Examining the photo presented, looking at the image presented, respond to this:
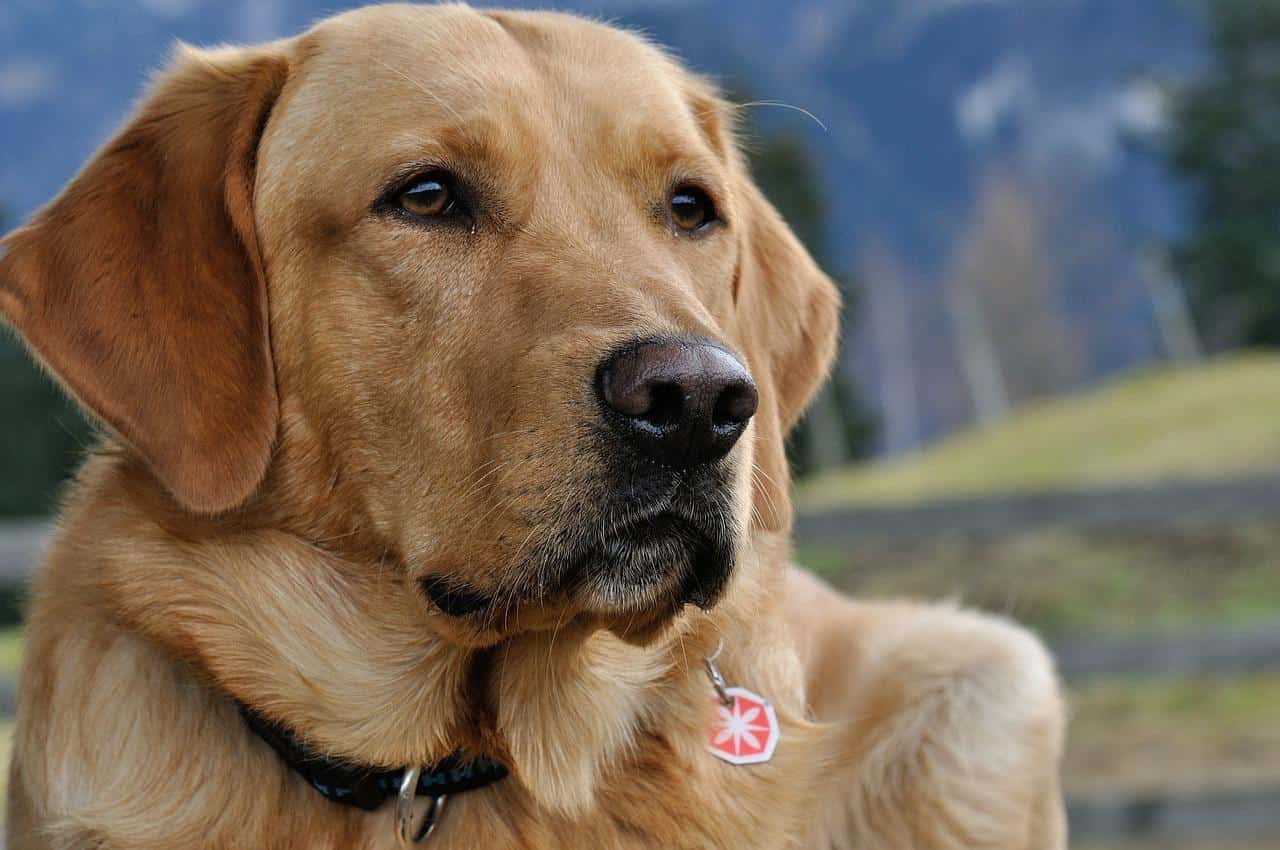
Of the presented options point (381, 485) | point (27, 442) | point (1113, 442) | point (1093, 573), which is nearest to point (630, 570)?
point (381, 485)

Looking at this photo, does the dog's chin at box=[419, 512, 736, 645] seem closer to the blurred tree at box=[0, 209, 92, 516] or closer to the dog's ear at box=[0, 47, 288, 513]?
the dog's ear at box=[0, 47, 288, 513]

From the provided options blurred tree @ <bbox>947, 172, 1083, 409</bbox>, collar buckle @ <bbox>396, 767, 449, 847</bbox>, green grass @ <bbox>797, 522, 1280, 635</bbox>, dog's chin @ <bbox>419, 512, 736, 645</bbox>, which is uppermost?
dog's chin @ <bbox>419, 512, 736, 645</bbox>

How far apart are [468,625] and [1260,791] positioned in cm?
487

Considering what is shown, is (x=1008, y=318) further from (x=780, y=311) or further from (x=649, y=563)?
(x=649, y=563)

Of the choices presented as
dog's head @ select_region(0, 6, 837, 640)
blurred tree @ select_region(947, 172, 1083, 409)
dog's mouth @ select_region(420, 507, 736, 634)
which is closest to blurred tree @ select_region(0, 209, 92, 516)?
dog's head @ select_region(0, 6, 837, 640)

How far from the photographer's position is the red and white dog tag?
3.02m

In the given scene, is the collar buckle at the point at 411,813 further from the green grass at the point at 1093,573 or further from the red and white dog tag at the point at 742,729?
the green grass at the point at 1093,573

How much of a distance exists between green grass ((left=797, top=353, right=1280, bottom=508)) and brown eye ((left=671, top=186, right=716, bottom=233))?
12.4m

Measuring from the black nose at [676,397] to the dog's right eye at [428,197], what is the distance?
65 centimetres

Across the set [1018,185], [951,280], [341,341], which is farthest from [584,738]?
[1018,185]

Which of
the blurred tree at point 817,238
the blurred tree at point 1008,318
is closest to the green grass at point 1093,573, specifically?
the blurred tree at point 817,238

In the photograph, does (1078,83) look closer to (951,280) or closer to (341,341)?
(951,280)

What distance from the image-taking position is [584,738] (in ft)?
9.40

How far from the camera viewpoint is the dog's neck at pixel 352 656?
9.14ft
